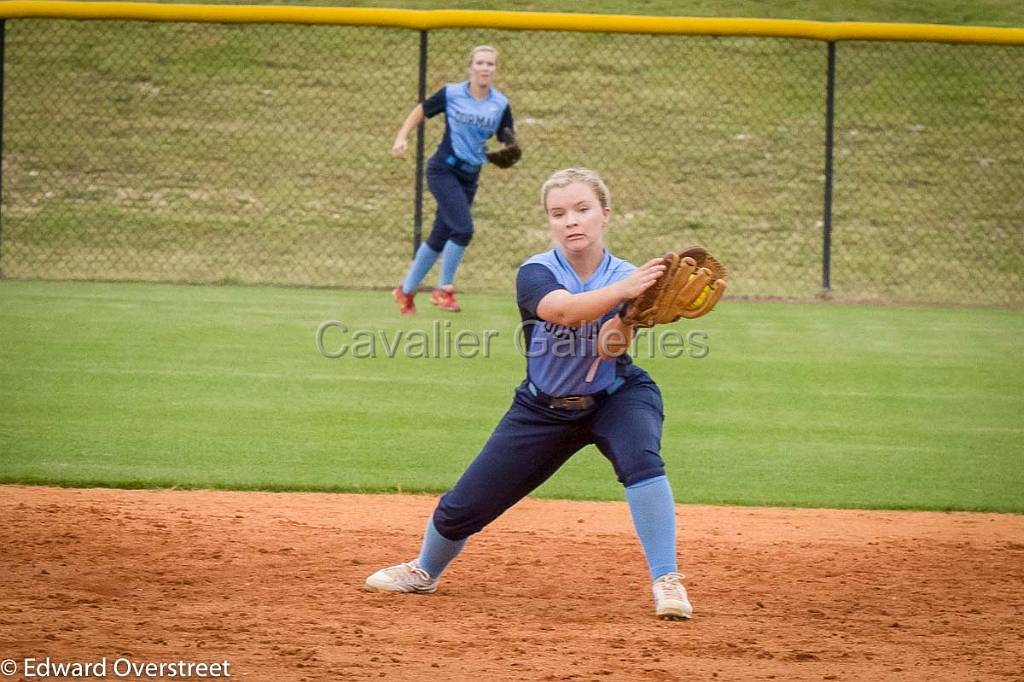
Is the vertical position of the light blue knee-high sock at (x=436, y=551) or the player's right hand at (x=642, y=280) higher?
the player's right hand at (x=642, y=280)

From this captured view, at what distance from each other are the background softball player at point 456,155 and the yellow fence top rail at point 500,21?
6.59 feet

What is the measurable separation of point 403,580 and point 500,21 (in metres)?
8.78

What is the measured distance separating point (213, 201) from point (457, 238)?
22.2 feet

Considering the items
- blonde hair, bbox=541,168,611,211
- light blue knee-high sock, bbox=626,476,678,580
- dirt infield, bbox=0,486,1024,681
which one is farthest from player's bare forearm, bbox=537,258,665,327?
dirt infield, bbox=0,486,1024,681

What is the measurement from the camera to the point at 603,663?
3771 mm

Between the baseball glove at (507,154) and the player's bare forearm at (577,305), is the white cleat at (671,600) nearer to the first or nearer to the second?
the player's bare forearm at (577,305)

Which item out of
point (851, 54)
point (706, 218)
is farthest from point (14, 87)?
point (851, 54)

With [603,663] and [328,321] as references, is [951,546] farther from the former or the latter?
[328,321]

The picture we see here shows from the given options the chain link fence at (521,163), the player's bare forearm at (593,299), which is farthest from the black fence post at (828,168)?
the player's bare forearm at (593,299)

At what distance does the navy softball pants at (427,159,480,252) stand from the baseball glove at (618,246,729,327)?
6.47 metres

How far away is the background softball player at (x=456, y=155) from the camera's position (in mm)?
10500

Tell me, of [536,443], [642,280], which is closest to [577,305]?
[642,280]

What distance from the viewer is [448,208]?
34.5ft

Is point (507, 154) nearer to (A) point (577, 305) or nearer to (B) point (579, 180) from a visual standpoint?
(B) point (579, 180)
